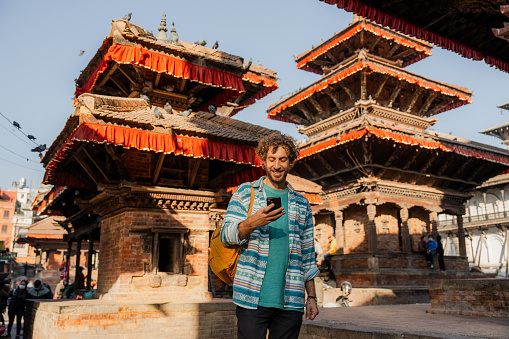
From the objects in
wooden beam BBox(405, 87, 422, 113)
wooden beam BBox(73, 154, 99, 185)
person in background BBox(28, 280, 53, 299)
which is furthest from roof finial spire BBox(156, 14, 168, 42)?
wooden beam BBox(405, 87, 422, 113)

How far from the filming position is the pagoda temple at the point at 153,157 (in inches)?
339

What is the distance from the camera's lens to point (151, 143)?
27.5 ft

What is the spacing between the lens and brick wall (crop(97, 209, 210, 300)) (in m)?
8.78

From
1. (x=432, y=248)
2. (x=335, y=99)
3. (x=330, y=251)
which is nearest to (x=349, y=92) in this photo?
(x=335, y=99)

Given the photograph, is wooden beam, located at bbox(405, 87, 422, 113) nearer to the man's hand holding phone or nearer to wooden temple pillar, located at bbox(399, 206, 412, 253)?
wooden temple pillar, located at bbox(399, 206, 412, 253)

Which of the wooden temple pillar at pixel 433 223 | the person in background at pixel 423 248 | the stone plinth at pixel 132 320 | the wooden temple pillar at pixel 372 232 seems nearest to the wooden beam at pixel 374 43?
the wooden temple pillar at pixel 433 223

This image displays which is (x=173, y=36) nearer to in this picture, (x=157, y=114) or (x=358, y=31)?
(x=157, y=114)

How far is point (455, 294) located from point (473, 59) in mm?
4073

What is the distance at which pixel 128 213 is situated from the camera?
29.8 ft

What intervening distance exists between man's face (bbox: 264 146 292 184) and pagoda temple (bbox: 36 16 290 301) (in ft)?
18.1

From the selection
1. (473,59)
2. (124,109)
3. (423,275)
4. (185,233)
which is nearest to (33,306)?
(185,233)

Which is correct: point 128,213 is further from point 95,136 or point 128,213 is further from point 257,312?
point 257,312

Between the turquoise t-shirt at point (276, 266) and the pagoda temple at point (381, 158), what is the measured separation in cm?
1428

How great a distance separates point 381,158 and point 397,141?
133 centimetres
